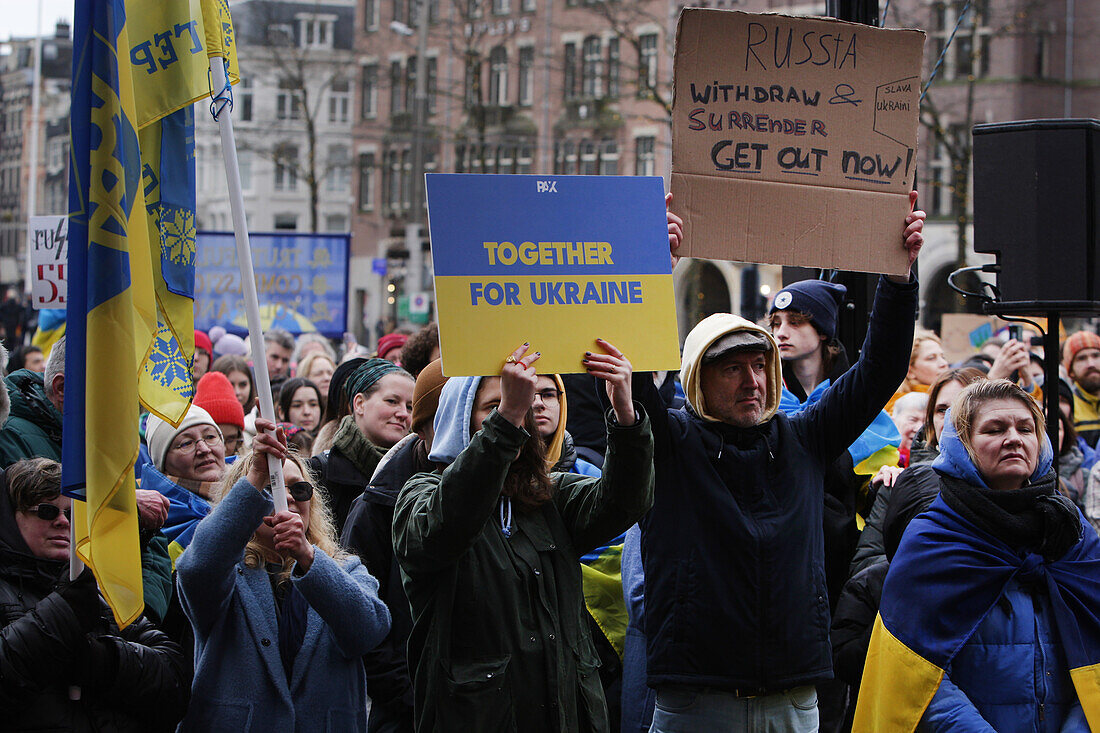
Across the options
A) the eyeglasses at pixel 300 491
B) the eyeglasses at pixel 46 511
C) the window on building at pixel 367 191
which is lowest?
the eyeglasses at pixel 46 511

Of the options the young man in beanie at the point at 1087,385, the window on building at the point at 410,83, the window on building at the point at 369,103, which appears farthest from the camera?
the window on building at the point at 369,103

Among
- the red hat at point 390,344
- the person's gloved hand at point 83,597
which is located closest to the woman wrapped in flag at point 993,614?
the person's gloved hand at point 83,597

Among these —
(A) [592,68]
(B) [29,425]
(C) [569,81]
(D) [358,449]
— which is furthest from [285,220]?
(B) [29,425]

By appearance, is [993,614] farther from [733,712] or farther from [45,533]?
[45,533]

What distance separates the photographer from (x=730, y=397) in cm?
409

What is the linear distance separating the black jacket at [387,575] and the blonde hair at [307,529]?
13.1 inches

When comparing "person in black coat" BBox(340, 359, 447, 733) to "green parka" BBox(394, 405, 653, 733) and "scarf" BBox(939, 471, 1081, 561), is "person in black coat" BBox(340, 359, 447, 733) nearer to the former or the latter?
"green parka" BBox(394, 405, 653, 733)

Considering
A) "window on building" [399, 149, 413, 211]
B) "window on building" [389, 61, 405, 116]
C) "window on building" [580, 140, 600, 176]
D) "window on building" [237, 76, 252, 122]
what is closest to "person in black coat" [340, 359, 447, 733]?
"window on building" [580, 140, 600, 176]

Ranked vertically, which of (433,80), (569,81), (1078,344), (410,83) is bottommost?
(1078,344)

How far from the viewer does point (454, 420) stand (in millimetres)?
3756

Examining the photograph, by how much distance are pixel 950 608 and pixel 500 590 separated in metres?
1.30

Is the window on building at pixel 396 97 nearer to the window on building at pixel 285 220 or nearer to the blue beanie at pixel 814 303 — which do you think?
the window on building at pixel 285 220

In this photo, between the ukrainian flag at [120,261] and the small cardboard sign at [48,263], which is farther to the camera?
the small cardboard sign at [48,263]

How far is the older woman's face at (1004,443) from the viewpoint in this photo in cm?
402
